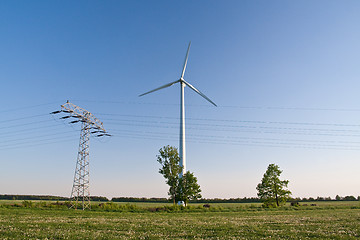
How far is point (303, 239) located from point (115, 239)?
10219mm

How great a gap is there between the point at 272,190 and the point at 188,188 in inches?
1048

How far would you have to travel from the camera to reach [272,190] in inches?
2741

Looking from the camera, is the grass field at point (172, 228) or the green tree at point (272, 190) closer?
the grass field at point (172, 228)

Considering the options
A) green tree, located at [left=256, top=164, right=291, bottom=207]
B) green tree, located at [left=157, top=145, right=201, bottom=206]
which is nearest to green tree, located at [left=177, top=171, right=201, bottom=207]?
green tree, located at [left=157, top=145, right=201, bottom=206]

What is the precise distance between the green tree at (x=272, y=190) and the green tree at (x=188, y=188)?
21.9 meters

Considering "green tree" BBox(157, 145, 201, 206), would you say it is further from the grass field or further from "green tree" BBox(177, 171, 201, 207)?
the grass field

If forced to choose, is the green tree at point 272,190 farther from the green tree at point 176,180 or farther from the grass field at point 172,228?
the grass field at point 172,228

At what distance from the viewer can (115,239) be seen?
42.6 feet

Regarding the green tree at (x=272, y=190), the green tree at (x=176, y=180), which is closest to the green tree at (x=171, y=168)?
the green tree at (x=176, y=180)

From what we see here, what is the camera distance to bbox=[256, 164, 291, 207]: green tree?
6944 cm

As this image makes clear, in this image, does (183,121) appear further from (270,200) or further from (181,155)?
(270,200)

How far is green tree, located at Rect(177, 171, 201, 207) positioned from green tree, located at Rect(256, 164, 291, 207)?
21901 millimetres

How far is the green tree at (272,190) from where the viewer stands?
69438 millimetres

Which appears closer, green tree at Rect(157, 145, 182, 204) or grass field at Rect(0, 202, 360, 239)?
grass field at Rect(0, 202, 360, 239)
